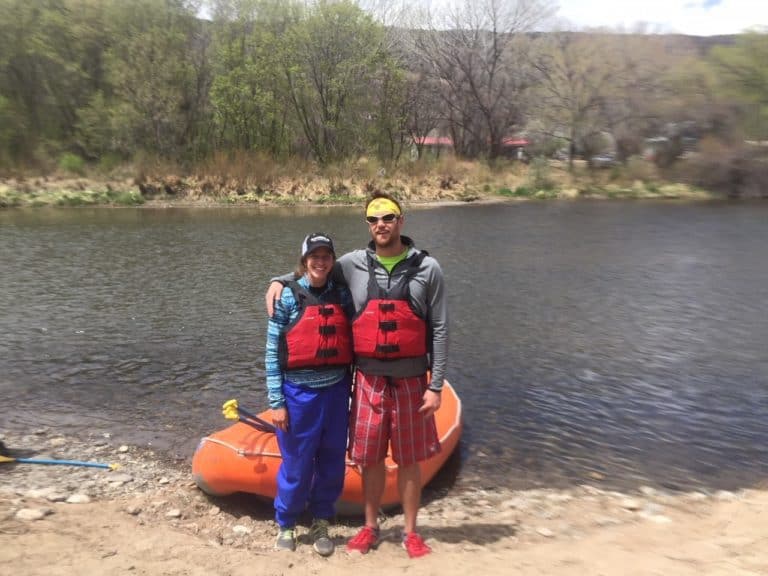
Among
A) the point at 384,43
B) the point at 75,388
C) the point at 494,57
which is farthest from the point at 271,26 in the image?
the point at 75,388

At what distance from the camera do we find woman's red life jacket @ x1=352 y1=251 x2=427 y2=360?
3.36 meters

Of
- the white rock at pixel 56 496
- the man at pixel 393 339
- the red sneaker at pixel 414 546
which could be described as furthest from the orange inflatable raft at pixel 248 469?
the white rock at pixel 56 496

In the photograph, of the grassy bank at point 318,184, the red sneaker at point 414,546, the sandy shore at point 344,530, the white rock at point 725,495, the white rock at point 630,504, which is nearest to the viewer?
the sandy shore at point 344,530

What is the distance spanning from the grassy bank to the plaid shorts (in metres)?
27.1

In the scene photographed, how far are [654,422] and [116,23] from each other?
37009 mm

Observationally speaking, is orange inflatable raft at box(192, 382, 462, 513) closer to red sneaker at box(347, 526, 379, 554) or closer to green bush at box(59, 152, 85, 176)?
red sneaker at box(347, 526, 379, 554)

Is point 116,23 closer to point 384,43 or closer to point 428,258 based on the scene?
point 384,43

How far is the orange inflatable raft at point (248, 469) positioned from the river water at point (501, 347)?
1003mm

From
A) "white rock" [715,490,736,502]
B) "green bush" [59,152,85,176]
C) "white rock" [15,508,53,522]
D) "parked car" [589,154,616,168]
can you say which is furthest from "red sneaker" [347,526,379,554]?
"parked car" [589,154,616,168]

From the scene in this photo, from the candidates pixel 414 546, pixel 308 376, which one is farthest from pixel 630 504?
pixel 308 376

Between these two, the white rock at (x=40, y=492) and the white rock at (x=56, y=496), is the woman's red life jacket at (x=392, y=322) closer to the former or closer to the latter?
the white rock at (x=56, y=496)

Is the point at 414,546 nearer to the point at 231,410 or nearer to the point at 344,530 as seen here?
the point at 344,530

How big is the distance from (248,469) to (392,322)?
1.66 metres

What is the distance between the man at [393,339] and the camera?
3.38 meters
